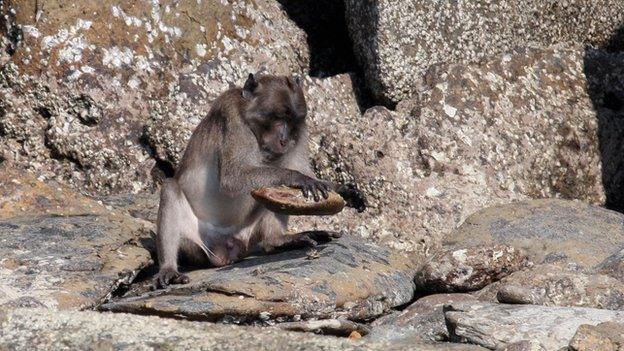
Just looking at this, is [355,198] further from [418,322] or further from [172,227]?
[418,322]

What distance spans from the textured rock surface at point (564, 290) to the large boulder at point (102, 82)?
393 cm

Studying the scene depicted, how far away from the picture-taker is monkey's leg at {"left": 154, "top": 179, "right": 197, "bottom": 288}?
1008 centimetres

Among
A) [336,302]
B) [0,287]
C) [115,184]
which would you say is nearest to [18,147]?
[115,184]

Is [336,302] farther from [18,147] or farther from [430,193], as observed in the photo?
[18,147]

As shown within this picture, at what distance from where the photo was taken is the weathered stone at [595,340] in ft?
23.8

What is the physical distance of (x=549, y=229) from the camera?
35.1 feet

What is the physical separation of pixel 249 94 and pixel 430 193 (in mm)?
1864

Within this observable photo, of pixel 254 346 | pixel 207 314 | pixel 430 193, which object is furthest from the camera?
pixel 430 193

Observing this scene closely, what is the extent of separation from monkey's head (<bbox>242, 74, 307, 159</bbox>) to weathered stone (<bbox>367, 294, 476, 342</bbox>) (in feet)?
5.98

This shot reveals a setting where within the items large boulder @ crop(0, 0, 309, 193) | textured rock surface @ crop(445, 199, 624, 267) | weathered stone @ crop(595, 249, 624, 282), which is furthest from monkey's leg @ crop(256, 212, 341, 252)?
weathered stone @ crop(595, 249, 624, 282)

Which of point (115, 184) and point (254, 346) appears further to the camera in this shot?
point (115, 184)

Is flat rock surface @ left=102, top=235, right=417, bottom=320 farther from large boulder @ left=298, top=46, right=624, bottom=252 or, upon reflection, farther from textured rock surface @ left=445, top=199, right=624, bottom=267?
large boulder @ left=298, top=46, right=624, bottom=252

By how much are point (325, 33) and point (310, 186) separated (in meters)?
3.73

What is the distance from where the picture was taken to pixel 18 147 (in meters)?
11.9
